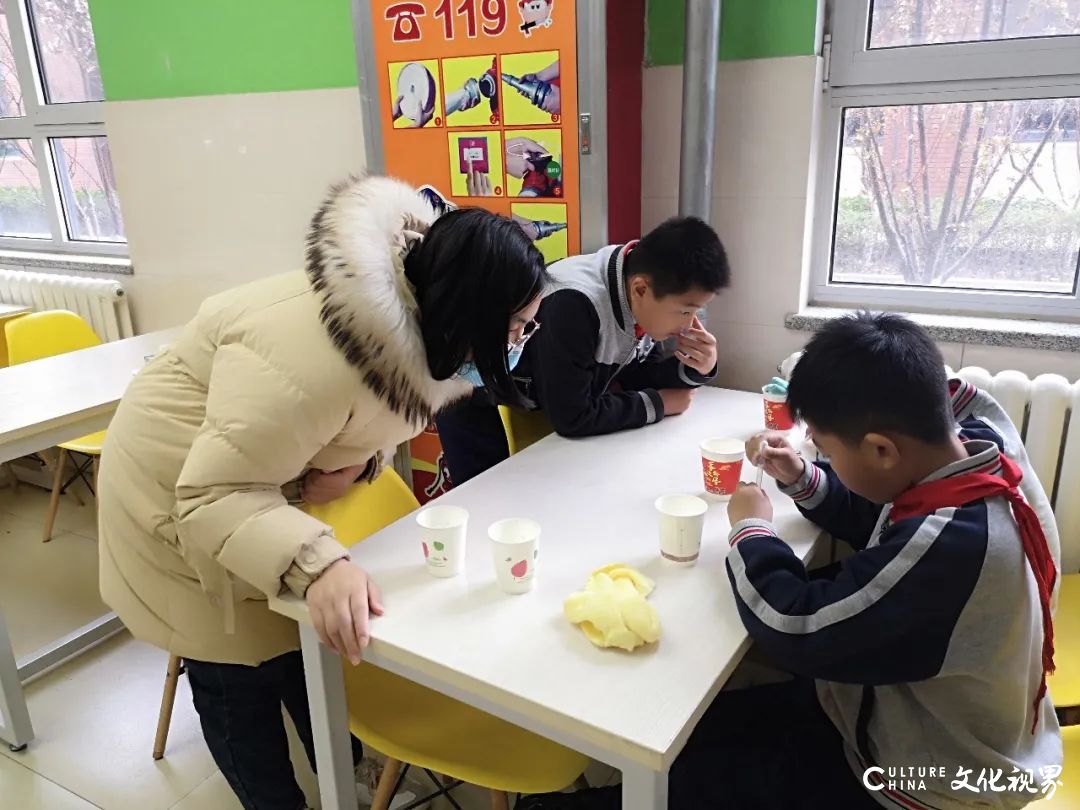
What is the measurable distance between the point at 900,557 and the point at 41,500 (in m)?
3.53

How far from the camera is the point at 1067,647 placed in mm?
1516

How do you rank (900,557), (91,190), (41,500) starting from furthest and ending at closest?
(91,190), (41,500), (900,557)

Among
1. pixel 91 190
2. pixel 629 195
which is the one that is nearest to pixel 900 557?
pixel 629 195

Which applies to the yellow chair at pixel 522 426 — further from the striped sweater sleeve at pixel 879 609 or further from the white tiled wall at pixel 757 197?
the striped sweater sleeve at pixel 879 609

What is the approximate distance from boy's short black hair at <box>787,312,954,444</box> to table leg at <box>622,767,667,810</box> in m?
0.49

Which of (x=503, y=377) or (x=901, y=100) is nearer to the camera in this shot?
(x=503, y=377)

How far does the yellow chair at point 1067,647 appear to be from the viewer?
4.55ft

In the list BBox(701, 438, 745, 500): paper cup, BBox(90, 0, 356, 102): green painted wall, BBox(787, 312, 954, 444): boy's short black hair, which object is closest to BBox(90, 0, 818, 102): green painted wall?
BBox(90, 0, 356, 102): green painted wall

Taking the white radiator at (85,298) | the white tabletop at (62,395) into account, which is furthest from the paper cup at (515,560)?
the white radiator at (85,298)

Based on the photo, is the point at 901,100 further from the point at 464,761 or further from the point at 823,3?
the point at 464,761

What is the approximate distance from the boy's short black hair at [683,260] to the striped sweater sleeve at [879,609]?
32.4 inches

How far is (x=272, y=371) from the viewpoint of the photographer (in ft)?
3.52

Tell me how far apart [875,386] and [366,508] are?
95cm

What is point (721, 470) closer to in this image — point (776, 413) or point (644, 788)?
point (776, 413)
